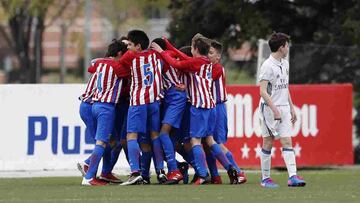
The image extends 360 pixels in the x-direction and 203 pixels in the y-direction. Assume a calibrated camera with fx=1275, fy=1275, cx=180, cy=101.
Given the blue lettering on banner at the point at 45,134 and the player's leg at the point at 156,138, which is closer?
the player's leg at the point at 156,138

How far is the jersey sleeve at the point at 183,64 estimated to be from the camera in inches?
624

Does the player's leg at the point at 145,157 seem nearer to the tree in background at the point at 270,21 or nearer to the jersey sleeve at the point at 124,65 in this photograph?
the jersey sleeve at the point at 124,65

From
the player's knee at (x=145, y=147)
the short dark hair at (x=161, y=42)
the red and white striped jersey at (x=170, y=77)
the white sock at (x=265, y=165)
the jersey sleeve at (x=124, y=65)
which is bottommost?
the white sock at (x=265, y=165)

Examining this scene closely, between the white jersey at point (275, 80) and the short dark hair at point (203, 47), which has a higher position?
the short dark hair at point (203, 47)

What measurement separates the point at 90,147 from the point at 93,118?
4.08 m

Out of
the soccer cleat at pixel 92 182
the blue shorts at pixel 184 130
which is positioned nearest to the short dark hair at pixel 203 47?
the blue shorts at pixel 184 130

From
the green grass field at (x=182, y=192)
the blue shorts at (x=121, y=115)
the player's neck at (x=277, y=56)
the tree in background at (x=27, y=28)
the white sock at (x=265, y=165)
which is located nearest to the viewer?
the green grass field at (x=182, y=192)

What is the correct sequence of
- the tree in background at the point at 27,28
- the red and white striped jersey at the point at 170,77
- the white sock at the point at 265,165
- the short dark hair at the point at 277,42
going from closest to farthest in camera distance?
the short dark hair at the point at 277,42 < the white sock at the point at 265,165 < the red and white striped jersey at the point at 170,77 < the tree in background at the point at 27,28

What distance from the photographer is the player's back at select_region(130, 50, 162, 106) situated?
16.0m

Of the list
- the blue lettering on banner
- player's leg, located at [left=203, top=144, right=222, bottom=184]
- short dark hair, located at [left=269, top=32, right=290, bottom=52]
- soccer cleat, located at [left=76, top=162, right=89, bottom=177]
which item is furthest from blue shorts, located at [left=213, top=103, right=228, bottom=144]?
the blue lettering on banner

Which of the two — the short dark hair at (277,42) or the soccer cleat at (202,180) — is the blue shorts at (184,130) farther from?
the short dark hair at (277,42)

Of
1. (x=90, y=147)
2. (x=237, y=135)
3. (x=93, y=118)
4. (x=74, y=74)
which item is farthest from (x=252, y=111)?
(x=74, y=74)

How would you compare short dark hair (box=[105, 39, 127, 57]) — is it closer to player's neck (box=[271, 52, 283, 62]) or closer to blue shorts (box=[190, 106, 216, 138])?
blue shorts (box=[190, 106, 216, 138])

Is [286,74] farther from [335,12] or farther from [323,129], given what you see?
[335,12]
